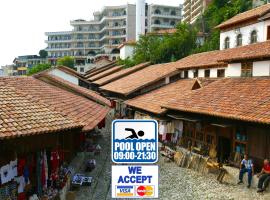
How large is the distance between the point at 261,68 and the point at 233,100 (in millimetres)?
3250

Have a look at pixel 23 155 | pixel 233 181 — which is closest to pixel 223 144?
pixel 233 181

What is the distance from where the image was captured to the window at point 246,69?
21.1 meters

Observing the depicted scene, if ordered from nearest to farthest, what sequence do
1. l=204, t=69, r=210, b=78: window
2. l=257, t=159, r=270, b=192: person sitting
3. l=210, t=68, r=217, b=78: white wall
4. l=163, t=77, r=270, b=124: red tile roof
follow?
l=257, t=159, r=270, b=192: person sitting → l=163, t=77, r=270, b=124: red tile roof → l=210, t=68, r=217, b=78: white wall → l=204, t=69, r=210, b=78: window

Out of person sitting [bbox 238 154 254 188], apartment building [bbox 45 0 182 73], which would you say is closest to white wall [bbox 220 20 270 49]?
person sitting [bbox 238 154 254 188]

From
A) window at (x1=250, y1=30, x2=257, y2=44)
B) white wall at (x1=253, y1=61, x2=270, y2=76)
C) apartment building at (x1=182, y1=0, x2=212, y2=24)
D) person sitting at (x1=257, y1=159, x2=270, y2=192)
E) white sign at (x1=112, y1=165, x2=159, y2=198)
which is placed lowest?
person sitting at (x1=257, y1=159, x2=270, y2=192)

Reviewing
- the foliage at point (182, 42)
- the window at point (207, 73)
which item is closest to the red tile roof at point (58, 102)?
the window at point (207, 73)

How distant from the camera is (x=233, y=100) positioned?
18297mm

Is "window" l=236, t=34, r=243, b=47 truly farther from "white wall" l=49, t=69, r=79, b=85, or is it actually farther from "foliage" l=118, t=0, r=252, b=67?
"white wall" l=49, t=69, r=79, b=85

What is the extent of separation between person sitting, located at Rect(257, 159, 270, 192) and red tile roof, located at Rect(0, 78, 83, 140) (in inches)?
307

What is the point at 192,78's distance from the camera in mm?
30922

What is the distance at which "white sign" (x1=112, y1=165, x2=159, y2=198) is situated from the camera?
4074 millimetres

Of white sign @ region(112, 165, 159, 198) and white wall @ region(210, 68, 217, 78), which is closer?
white sign @ region(112, 165, 159, 198)

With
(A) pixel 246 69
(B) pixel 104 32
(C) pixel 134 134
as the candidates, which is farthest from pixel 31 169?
(B) pixel 104 32

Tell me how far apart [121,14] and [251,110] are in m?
83.1
